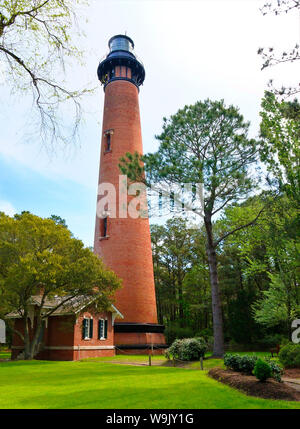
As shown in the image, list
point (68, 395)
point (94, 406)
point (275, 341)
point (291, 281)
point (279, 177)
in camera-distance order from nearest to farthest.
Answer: point (94, 406) → point (68, 395) → point (279, 177) → point (291, 281) → point (275, 341)

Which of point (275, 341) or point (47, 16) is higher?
point (47, 16)

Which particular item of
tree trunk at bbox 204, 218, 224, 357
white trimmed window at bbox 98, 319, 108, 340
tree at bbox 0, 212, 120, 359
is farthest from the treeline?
white trimmed window at bbox 98, 319, 108, 340

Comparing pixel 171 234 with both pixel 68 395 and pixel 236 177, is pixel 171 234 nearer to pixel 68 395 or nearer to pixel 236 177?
pixel 236 177

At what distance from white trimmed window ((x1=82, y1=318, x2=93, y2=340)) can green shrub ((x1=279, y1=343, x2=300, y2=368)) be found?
11.7m

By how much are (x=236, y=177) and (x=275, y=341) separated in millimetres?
15995

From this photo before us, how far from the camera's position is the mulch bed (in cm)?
769

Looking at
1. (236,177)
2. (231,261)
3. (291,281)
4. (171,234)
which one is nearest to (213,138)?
(236,177)

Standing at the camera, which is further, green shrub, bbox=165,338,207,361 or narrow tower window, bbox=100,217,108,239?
narrow tower window, bbox=100,217,108,239

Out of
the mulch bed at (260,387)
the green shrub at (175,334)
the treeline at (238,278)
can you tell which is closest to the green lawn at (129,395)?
the mulch bed at (260,387)

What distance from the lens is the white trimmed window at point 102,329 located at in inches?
881

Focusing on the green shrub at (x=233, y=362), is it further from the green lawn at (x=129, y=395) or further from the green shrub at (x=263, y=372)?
the green shrub at (x=263, y=372)

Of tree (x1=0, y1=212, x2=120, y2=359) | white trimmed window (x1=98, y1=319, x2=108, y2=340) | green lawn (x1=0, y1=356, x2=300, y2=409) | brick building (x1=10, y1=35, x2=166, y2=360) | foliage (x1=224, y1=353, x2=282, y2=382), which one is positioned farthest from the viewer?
white trimmed window (x1=98, y1=319, x2=108, y2=340)

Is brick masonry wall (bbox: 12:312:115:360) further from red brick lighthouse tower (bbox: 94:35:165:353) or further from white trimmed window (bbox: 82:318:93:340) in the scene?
red brick lighthouse tower (bbox: 94:35:165:353)

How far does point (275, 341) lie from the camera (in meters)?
26.6
